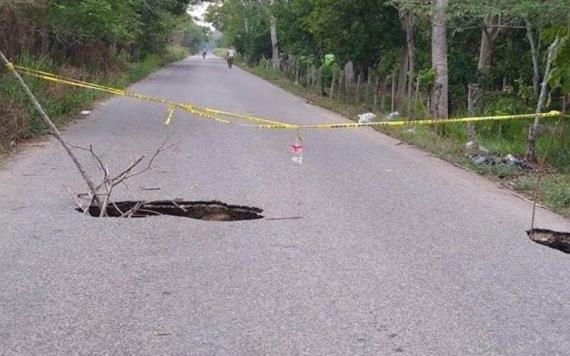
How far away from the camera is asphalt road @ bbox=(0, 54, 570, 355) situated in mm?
3922

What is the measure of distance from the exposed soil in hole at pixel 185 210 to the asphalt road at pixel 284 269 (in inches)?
8.2

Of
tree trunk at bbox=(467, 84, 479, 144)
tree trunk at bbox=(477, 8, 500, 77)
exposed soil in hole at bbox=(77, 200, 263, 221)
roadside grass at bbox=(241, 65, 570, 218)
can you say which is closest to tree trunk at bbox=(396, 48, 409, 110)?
tree trunk at bbox=(477, 8, 500, 77)

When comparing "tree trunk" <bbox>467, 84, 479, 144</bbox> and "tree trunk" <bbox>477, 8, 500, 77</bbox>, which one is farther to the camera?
"tree trunk" <bbox>477, 8, 500, 77</bbox>

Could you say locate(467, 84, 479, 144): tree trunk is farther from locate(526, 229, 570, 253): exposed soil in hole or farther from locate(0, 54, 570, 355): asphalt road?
locate(526, 229, 570, 253): exposed soil in hole

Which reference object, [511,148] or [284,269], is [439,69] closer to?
[511,148]

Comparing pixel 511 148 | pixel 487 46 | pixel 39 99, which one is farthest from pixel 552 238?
pixel 487 46

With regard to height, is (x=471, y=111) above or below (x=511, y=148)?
above

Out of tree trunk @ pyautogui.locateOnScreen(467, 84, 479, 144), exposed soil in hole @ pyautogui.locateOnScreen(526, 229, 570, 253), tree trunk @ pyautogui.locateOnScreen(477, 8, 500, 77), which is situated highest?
tree trunk @ pyautogui.locateOnScreen(477, 8, 500, 77)

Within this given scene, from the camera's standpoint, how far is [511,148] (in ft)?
38.3

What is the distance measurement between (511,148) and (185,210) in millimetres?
6910

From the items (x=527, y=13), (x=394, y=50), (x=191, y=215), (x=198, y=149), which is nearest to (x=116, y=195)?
(x=191, y=215)

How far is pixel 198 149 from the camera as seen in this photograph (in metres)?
10.6

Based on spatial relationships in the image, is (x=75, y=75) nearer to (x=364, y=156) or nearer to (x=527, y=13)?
(x=364, y=156)

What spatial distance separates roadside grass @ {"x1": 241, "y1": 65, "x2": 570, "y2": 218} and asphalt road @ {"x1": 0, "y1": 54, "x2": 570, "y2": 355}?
42 centimetres
